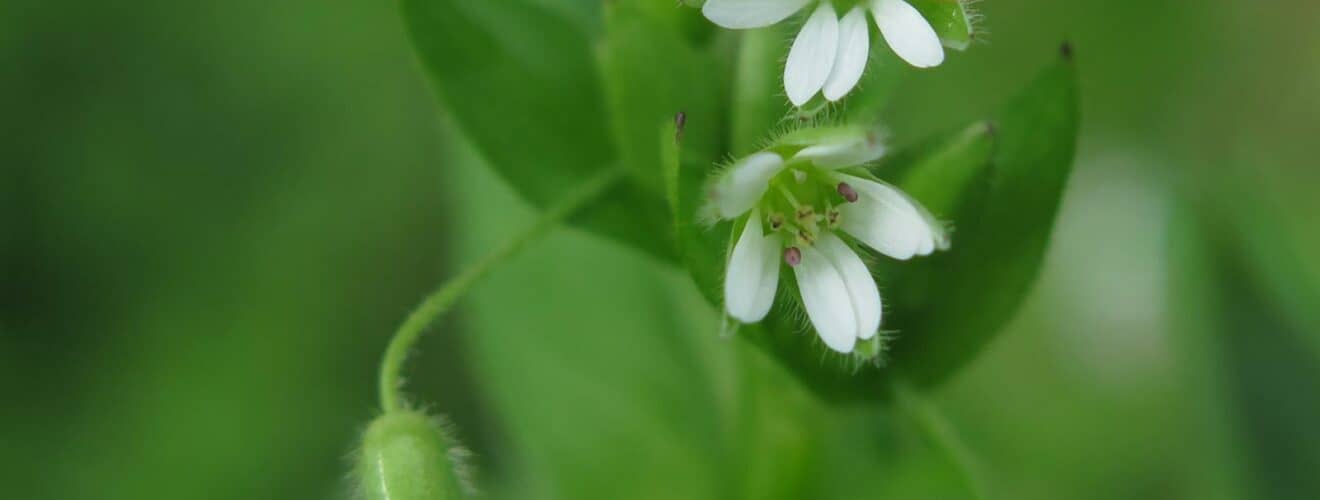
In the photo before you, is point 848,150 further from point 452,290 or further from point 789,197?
point 452,290

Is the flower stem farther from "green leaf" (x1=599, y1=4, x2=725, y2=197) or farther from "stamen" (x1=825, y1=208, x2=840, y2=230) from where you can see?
"stamen" (x1=825, y1=208, x2=840, y2=230)

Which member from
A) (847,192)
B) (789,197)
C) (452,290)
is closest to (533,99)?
(452,290)

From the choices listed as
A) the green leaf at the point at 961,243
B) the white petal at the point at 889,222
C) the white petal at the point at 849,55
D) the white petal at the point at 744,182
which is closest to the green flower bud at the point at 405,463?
the green leaf at the point at 961,243

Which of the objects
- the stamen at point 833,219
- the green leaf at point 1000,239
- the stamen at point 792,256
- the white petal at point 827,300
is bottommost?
the white petal at point 827,300

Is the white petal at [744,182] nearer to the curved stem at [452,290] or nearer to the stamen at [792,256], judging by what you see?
the stamen at [792,256]

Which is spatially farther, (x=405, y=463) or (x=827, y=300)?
(x=405, y=463)

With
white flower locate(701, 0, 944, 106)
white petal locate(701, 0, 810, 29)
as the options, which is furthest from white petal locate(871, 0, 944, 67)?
white petal locate(701, 0, 810, 29)
